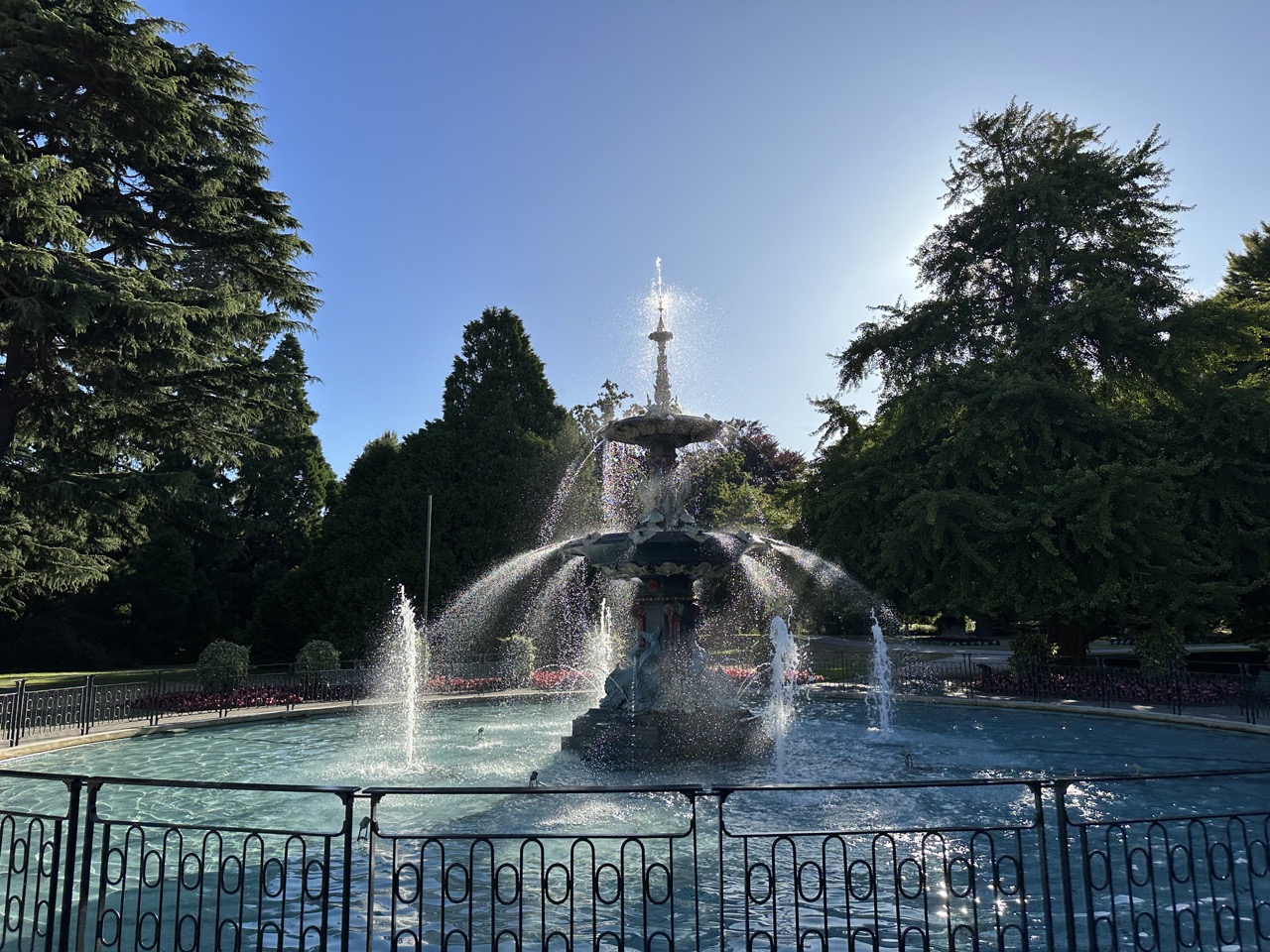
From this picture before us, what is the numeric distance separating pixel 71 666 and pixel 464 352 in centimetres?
2158

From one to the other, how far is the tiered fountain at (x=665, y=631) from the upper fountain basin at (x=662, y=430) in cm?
2

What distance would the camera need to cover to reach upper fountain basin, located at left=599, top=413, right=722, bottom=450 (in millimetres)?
13594

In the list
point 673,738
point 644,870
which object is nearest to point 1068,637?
point 673,738

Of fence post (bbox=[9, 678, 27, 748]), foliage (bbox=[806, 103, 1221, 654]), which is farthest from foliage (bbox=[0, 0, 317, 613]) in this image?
foliage (bbox=[806, 103, 1221, 654])

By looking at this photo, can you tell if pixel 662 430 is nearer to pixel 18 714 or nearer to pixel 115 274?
pixel 115 274

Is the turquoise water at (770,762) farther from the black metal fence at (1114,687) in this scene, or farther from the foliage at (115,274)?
the foliage at (115,274)

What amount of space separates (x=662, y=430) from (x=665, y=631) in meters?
3.41

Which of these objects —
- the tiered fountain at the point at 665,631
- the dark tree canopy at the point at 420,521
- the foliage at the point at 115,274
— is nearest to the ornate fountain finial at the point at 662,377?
the tiered fountain at the point at 665,631

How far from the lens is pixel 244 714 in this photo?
1767 centimetres

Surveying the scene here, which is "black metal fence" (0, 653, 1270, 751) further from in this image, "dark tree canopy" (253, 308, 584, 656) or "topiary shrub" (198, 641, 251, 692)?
"dark tree canopy" (253, 308, 584, 656)

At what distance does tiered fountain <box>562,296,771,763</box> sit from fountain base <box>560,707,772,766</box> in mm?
15

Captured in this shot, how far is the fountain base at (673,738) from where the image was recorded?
40.5 feet

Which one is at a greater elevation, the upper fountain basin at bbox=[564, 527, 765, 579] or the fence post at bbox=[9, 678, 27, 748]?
the upper fountain basin at bbox=[564, 527, 765, 579]

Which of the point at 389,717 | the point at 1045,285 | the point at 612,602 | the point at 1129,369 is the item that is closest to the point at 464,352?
the point at 612,602
